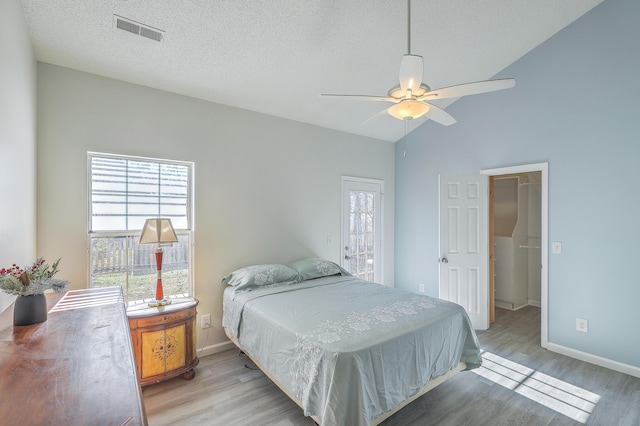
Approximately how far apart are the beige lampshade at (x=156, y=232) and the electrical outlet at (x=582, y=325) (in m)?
4.22

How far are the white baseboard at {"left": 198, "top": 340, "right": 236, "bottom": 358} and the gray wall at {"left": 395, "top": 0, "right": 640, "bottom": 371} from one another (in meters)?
3.67

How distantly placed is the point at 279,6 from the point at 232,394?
10.3ft

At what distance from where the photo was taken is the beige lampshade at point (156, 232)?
2555 mm

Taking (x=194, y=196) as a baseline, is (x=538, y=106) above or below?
above

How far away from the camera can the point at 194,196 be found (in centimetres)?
309

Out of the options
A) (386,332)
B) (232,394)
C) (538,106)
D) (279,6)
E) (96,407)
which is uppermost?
(279,6)

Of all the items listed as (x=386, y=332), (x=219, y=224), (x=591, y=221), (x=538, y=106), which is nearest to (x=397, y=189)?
(x=538, y=106)

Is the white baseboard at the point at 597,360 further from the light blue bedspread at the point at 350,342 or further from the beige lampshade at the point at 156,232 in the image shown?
the beige lampshade at the point at 156,232

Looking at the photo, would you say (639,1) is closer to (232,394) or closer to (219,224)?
(219,224)

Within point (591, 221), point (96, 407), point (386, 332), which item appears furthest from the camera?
point (591, 221)

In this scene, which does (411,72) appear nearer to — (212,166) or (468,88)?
(468,88)

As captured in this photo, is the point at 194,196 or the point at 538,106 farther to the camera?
the point at 538,106

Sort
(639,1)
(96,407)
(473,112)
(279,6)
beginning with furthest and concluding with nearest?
1. (473,112)
2. (639,1)
3. (279,6)
4. (96,407)

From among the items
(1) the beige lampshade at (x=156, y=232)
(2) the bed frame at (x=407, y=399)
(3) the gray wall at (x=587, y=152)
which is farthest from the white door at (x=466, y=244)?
(1) the beige lampshade at (x=156, y=232)
